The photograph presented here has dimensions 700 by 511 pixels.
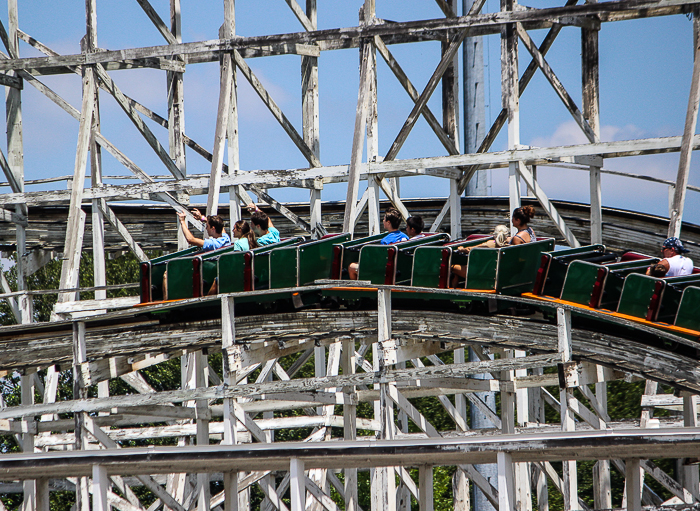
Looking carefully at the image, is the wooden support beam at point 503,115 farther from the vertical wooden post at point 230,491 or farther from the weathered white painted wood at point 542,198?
the vertical wooden post at point 230,491

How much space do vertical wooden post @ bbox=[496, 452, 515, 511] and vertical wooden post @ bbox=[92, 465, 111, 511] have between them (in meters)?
3.17

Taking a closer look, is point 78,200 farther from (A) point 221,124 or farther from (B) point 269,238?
(B) point 269,238

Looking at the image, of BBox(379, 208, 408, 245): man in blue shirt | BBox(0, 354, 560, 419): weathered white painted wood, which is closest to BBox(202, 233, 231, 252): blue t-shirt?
BBox(0, 354, 560, 419): weathered white painted wood

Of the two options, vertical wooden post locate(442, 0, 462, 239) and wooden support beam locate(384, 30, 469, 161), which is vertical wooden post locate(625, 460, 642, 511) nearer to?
wooden support beam locate(384, 30, 469, 161)

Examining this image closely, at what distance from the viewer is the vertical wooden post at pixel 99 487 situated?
7121 millimetres

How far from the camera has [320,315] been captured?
11.4m

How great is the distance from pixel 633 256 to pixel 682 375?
2.27 meters

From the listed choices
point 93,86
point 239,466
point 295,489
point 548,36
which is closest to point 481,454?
point 295,489

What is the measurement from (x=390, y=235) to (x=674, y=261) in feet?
11.5

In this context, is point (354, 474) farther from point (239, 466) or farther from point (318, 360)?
point (239, 466)

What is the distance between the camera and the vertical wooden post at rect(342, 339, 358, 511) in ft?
44.3

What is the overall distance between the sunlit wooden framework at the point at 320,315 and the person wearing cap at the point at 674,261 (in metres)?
1.10

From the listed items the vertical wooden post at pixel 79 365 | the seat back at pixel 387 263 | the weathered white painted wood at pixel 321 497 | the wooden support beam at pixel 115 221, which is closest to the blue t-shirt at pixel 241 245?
the seat back at pixel 387 263

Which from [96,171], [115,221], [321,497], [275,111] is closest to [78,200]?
[115,221]
